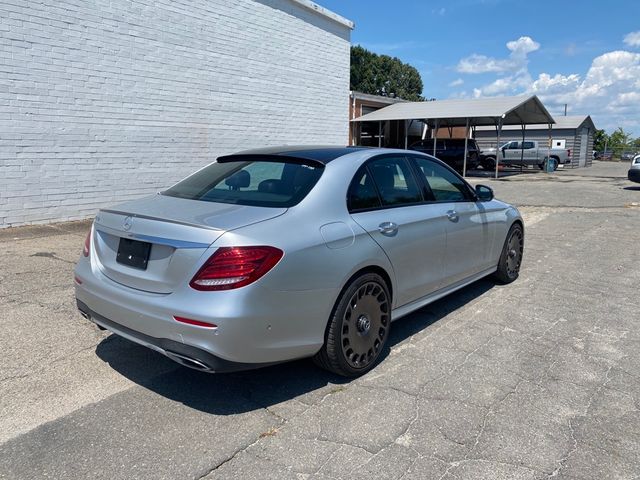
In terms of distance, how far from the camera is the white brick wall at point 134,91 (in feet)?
28.2

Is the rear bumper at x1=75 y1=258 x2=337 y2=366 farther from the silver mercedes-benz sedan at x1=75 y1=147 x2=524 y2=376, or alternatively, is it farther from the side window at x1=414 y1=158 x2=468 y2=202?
the side window at x1=414 y1=158 x2=468 y2=202

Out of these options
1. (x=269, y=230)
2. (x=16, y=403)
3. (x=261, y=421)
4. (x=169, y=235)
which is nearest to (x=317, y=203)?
(x=269, y=230)

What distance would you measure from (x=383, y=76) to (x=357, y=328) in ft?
218

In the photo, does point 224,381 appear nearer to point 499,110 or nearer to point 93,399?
point 93,399

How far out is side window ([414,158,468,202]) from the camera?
465cm

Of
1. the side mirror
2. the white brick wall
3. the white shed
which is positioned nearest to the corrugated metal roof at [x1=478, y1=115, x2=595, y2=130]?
the white shed

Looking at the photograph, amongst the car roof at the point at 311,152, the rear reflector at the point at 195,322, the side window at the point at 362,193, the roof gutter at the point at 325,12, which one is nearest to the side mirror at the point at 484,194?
the car roof at the point at 311,152

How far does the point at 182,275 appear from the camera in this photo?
290cm

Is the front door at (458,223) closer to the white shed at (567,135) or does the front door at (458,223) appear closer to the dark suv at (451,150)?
the dark suv at (451,150)

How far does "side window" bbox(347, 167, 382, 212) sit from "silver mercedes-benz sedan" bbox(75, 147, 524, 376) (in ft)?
0.03

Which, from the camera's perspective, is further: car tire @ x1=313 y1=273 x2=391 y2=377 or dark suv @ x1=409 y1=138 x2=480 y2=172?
dark suv @ x1=409 y1=138 x2=480 y2=172

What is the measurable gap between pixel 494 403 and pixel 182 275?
212 centimetres

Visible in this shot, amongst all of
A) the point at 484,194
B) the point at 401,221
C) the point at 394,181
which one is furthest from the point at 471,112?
the point at 401,221

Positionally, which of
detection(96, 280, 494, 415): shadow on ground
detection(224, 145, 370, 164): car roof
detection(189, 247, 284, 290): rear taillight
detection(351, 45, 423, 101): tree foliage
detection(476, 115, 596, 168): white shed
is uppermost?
detection(351, 45, 423, 101): tree foliage
